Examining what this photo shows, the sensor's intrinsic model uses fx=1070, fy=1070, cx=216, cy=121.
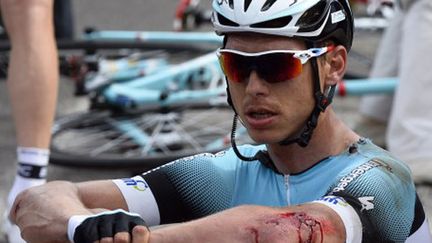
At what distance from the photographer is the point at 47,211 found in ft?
8.48

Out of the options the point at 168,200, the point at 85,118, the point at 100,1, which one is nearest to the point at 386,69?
the point at 85,118

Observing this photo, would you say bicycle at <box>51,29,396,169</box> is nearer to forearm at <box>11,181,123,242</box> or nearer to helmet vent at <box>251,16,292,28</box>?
forearm at <box>11,181,123,242</box>

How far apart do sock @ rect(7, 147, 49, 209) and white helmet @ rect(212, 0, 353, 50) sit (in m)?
1.46

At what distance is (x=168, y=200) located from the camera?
2840 mm

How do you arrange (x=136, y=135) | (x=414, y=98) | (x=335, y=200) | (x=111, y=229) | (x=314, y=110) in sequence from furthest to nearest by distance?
(x=136, y=135), (x=414, y=98), (x=314, y=110), (x=335, y=200), (x=111, y=229)

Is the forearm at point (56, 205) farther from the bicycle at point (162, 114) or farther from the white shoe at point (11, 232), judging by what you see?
the bicycle at point (162, 114)

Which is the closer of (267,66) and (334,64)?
(267,66)

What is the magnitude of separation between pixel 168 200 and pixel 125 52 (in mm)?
3867

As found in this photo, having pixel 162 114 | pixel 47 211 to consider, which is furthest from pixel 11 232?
pixel 162 114

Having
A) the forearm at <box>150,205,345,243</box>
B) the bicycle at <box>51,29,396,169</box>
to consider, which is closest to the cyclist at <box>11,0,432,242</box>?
the forearm at <box>150,205,345,243</box>

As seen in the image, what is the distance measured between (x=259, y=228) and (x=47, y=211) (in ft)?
1.91

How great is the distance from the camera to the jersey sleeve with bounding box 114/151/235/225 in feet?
9.21

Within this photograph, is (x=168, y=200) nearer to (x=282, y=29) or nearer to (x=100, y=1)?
(x=282, y=29)

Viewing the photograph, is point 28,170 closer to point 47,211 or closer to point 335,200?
point 47,211
